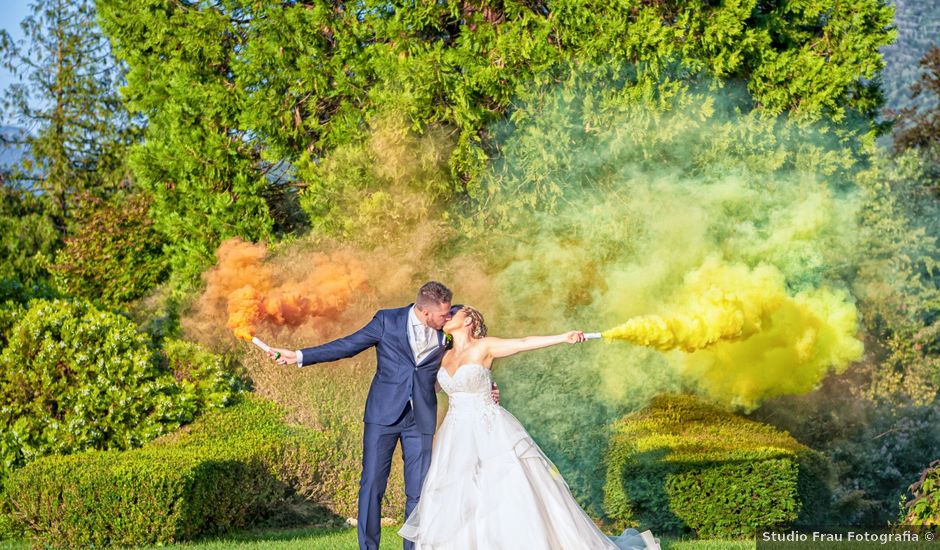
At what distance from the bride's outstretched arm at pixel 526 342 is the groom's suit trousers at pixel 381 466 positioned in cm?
92

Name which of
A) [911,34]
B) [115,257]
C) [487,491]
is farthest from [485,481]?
[911,34]

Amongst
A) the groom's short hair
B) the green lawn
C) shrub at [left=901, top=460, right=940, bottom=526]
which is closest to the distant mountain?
shrub at [left=901, top=460, right=940, bottom=526]

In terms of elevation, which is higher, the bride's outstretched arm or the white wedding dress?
the bride's outstretched arm

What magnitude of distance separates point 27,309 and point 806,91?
9982 mm

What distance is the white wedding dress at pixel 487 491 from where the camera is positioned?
739cm

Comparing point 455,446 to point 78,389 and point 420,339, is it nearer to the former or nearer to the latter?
point 420,339

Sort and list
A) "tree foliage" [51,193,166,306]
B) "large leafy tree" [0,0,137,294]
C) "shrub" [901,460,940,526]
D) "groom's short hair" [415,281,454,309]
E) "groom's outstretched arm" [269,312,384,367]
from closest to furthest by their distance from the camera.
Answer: "groom's short hair" [415,281,454,309] < "groom's outstretched arm" [269,312,384,367] < "shrub" [901,460,940,526] < "tree foliage" [51,193,166,306] < "large leafy tree" [0,0,137,294]

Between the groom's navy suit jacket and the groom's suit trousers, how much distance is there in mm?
68

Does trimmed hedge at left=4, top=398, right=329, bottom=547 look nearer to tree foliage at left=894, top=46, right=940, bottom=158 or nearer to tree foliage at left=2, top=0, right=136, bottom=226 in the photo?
tree foliage at left=2, top=0, right=136, bottom=226

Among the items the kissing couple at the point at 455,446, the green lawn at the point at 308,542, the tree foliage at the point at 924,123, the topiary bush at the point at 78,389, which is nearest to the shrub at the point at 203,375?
the topiary bush at the point at 78,389

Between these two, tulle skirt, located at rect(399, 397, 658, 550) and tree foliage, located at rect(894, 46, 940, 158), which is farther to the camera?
tree foliage, located at rect(894, 46, 940, 158)

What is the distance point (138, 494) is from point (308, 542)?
158 cm

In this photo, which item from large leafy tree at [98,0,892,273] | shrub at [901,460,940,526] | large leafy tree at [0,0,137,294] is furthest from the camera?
large leafy tree at [0,0,137,294]

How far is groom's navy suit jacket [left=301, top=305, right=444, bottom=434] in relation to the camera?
328 inches
